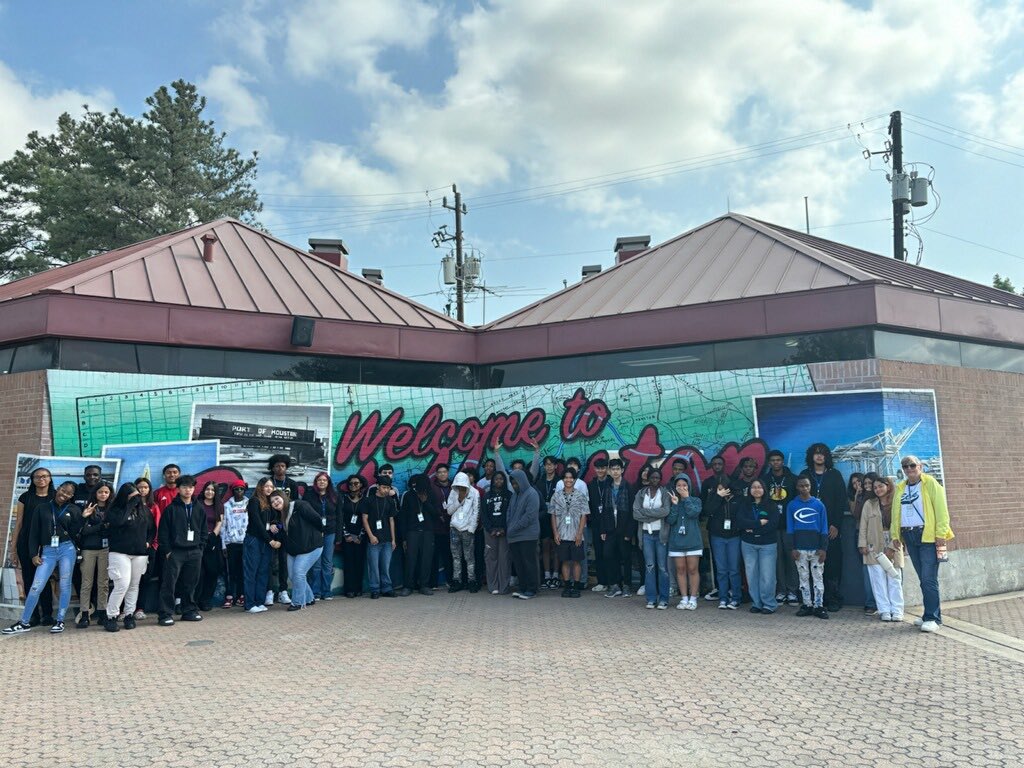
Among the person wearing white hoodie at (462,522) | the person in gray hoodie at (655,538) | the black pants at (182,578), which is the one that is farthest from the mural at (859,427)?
the black pants at (182,578)

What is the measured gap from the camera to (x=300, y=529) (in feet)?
31.1

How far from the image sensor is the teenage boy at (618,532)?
32.6ft

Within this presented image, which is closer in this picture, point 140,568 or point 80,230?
point 140,568

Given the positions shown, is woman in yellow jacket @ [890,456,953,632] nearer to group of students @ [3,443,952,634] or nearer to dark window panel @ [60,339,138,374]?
group of students @ [3,443,952,634]

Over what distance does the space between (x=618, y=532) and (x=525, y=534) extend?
4.24 ft

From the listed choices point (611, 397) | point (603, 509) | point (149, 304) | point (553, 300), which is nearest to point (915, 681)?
point (603, 509)

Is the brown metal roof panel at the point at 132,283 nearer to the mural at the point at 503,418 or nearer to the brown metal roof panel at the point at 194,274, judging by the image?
the brown metal roof panel at the point at 194,274

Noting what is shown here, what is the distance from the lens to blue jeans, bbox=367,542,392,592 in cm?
1038

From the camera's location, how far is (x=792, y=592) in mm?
9312

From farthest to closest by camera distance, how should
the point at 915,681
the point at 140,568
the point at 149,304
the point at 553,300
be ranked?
the point at 553,300 < the point at 149,304 < the point at 140,568 < the point at 915,681

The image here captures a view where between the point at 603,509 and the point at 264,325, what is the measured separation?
5.64 m

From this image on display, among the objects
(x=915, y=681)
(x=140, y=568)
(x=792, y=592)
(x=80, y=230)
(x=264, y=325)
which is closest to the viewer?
(x=915, y=681)

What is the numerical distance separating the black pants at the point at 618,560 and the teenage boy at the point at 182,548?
5.35m

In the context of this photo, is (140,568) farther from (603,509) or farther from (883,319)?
(883,319)
